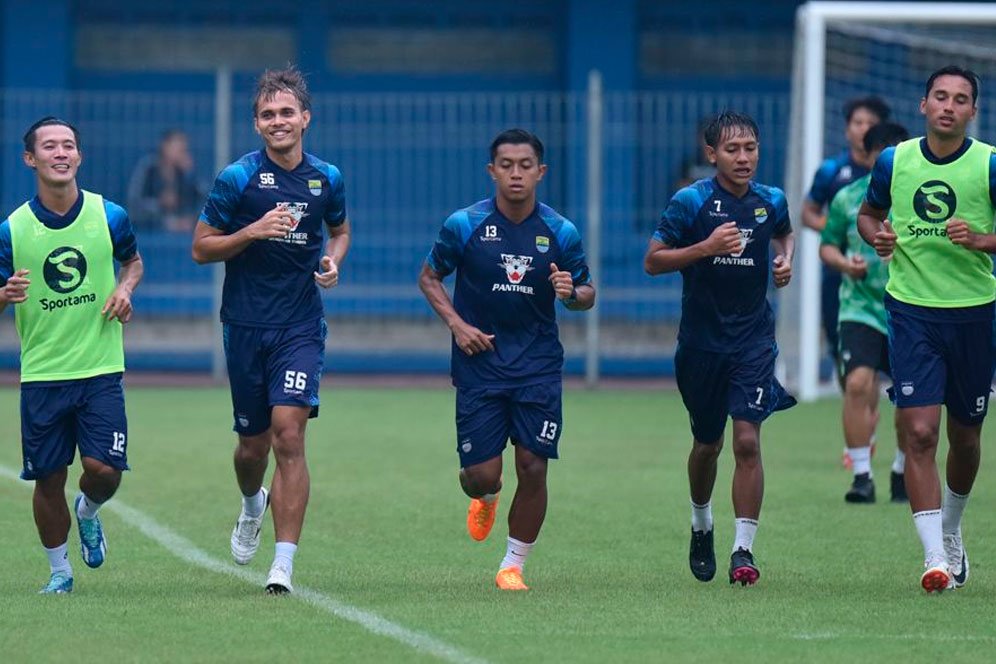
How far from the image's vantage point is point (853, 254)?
1214 centimetres

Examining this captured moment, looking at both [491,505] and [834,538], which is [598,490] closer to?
[834,538]

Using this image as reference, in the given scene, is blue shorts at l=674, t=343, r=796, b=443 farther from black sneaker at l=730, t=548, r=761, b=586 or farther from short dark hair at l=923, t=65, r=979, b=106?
short dark hair at l=923, t=65, r=979, b=106

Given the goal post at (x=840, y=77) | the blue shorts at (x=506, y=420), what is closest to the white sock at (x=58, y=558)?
the blue shorts at (x=506, y=420)

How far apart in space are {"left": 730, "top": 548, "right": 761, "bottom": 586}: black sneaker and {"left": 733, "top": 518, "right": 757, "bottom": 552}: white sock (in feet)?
0.10


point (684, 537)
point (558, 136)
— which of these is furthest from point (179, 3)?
point (684, 537)

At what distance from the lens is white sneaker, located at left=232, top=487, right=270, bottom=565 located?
30.8ft

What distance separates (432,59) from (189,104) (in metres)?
3.30

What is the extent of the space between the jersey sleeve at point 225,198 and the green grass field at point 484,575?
5.25ft

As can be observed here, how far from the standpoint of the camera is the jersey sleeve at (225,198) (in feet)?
29.2

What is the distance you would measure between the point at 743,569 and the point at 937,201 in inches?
71.2

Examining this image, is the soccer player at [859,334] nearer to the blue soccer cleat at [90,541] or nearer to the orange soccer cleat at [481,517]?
the orange soccer cleat at [481,517]

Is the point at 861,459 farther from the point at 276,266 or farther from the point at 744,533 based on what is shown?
the point at 276,266

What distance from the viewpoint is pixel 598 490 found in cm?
1267

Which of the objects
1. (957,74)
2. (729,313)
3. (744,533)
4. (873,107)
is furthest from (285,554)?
(873,107)
